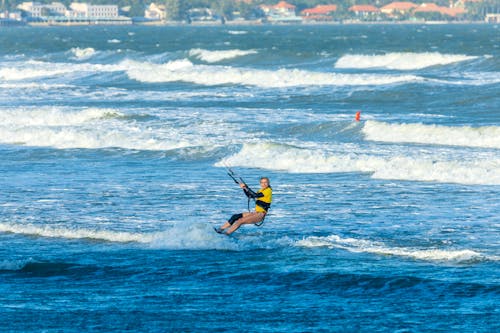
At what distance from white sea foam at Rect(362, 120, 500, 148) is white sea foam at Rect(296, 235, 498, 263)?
1441cm

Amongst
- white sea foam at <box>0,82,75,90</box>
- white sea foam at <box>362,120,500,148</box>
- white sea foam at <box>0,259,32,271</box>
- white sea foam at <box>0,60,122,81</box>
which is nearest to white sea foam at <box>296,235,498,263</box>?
white sea foam at <box>0,259,32,271</box>

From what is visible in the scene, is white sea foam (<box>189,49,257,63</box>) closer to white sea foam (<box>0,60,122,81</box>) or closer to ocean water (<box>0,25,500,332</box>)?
white sea foam (<box>0,60,122,81</box>)

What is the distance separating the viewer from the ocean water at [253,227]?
588 inches

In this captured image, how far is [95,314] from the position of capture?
14609 millimetres

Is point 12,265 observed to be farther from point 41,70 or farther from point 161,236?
point 41,70

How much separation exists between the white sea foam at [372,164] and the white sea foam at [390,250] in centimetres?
706

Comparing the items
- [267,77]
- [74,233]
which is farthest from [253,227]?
[267,77]

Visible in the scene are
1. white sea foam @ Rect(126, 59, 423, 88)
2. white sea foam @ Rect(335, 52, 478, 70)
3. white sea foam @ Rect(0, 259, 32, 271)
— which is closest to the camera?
white sea foam @ Rect(0, 259, 32, 271)

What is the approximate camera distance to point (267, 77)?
196 ft

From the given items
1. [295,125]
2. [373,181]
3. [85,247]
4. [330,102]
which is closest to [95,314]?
[85,247]

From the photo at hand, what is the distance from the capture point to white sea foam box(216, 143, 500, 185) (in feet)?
84.3

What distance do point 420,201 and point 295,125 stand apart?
14.7 metres

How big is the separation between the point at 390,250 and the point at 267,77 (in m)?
42.0

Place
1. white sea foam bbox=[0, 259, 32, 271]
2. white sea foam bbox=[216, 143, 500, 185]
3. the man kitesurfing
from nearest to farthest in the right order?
white sea foam bbox=[0, 259, 32, 271]
the man kitesurfing
white sea foam bbox=[216, 143, 500, 185]
